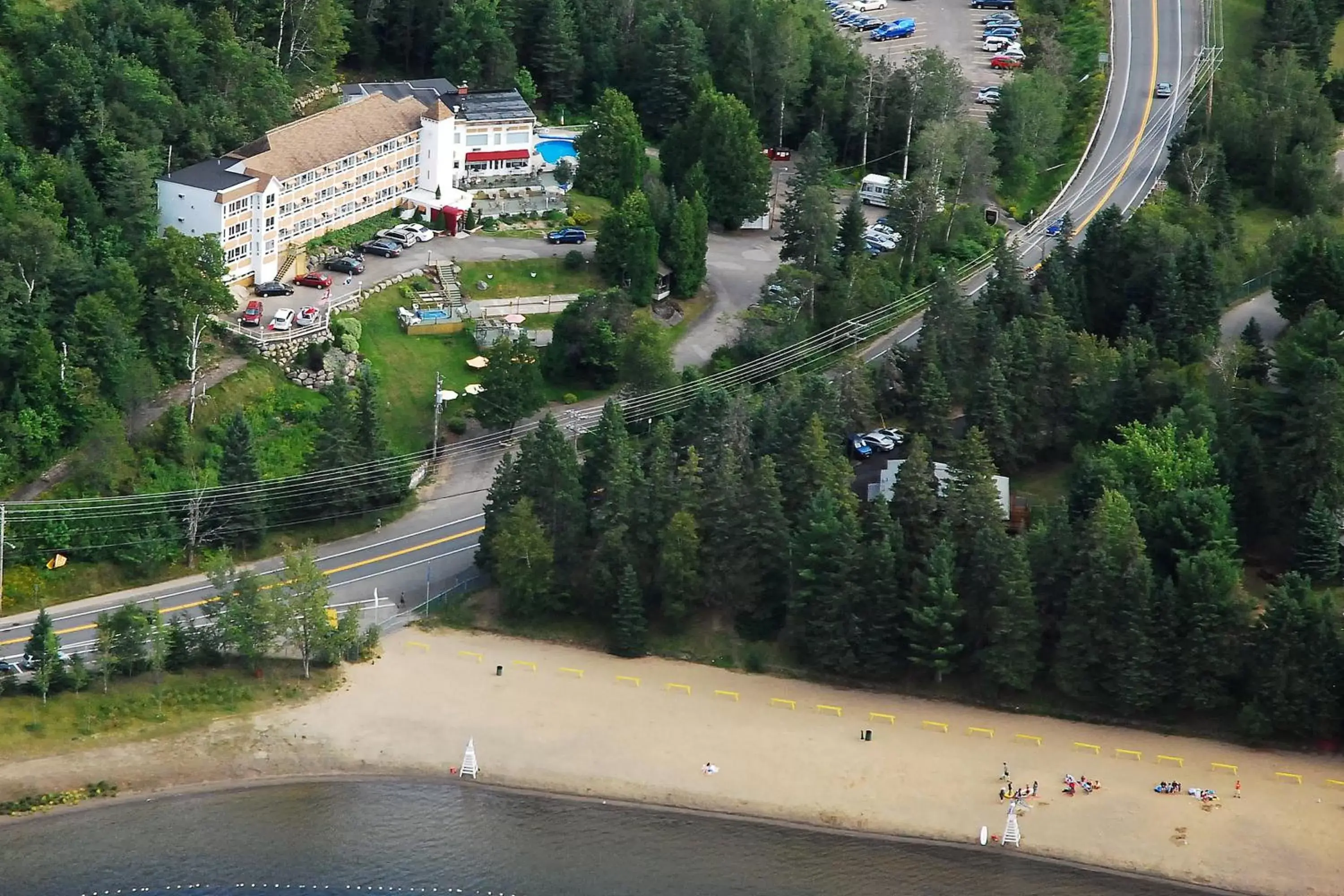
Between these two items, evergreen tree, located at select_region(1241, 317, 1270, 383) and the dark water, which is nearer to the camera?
the dark water

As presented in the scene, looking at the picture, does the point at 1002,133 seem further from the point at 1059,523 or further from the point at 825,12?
the point at 1059,523

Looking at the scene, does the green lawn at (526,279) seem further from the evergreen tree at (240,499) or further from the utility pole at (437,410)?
the evergreen tree at (240,499)

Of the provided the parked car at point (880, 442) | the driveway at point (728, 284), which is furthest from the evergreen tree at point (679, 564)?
the driveway at point (728, 284)

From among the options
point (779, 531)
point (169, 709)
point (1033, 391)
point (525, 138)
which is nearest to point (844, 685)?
point (779, 531)

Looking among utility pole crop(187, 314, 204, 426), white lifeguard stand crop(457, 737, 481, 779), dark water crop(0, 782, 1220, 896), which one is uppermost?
utility pole crop(187, 314, 204, 426)

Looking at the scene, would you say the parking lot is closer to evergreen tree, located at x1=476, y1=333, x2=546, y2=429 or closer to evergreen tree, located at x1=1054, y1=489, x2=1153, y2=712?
evergreen tree, located at x1=476, y1=333, x2=546, y2=429

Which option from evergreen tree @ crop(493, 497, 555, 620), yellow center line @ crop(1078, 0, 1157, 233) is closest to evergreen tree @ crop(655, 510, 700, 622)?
evergreen tree @ crop(493, 497, 555, 620)
